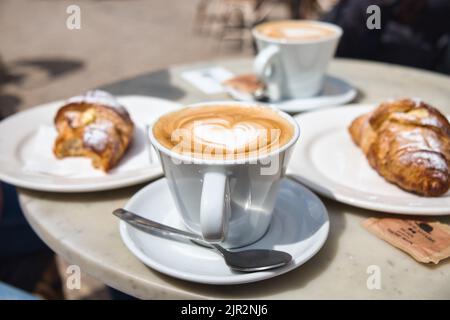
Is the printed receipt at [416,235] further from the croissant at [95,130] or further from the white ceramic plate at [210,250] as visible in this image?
the croissant at [95,130]

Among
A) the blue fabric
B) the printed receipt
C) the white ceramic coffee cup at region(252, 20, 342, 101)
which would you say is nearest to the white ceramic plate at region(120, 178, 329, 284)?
the printed receipt

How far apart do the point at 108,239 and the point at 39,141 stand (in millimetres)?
441

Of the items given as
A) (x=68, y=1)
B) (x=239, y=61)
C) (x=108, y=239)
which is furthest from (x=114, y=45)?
(x=108, y=239)

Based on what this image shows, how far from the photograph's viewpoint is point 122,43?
18.9 ft

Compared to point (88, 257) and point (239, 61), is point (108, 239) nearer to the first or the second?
point (88, 257)

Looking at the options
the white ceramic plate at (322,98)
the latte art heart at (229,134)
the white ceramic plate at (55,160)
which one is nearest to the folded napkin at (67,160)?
the white ceramic plate at (55,160)

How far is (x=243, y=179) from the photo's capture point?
71 cm

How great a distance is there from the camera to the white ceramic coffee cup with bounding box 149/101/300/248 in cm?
67

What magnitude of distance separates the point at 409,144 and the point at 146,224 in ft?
1.83

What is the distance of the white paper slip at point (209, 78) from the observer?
4.97 feet

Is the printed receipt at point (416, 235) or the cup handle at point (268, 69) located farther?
the cup handle at point (268, 69)

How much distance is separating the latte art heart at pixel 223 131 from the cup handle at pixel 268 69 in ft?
1.64

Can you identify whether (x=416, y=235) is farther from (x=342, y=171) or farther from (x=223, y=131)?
A: (x=223, y=131)

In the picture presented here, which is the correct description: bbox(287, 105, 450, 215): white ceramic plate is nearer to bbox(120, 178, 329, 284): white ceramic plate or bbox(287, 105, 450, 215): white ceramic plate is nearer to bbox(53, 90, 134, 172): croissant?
bbox(120, 178, 329, 284): white ceramic plate
